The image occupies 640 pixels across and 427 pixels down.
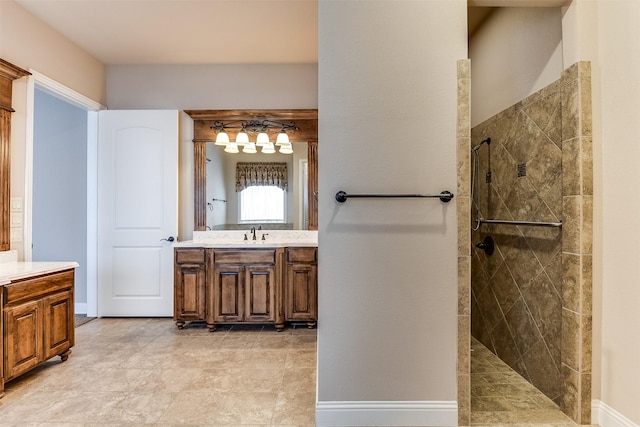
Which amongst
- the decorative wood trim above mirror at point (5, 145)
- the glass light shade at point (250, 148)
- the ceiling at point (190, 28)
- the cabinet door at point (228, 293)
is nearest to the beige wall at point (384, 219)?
the ceiling at point (190, 28)

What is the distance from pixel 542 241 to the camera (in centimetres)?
215

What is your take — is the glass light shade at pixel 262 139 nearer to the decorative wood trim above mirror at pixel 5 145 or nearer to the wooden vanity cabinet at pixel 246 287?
the wooden vanity cabinet at pixel 246 287

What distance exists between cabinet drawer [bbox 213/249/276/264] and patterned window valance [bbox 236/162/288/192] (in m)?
0.81

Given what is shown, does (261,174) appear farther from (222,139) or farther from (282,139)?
(222,139)

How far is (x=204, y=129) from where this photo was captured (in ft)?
12.8

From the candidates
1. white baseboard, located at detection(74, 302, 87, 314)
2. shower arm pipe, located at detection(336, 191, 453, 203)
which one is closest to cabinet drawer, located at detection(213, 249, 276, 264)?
shower arm pipe, located at detection(336, 191, 453, 203)

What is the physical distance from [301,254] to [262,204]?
0.84 metres

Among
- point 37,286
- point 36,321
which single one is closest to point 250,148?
point 37,286

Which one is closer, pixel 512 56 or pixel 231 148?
pixel 512 56

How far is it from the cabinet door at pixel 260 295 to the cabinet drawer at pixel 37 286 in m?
1.42

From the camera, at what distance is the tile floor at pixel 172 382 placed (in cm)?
191

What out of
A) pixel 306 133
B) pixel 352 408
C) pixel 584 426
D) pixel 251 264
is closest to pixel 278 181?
pixel 306 133

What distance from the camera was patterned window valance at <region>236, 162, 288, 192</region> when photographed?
386 centimetres

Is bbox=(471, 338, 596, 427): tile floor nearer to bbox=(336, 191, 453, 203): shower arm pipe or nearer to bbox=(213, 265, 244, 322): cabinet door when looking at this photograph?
bbox=(336, 191, 453, 203): shower arm pipe
